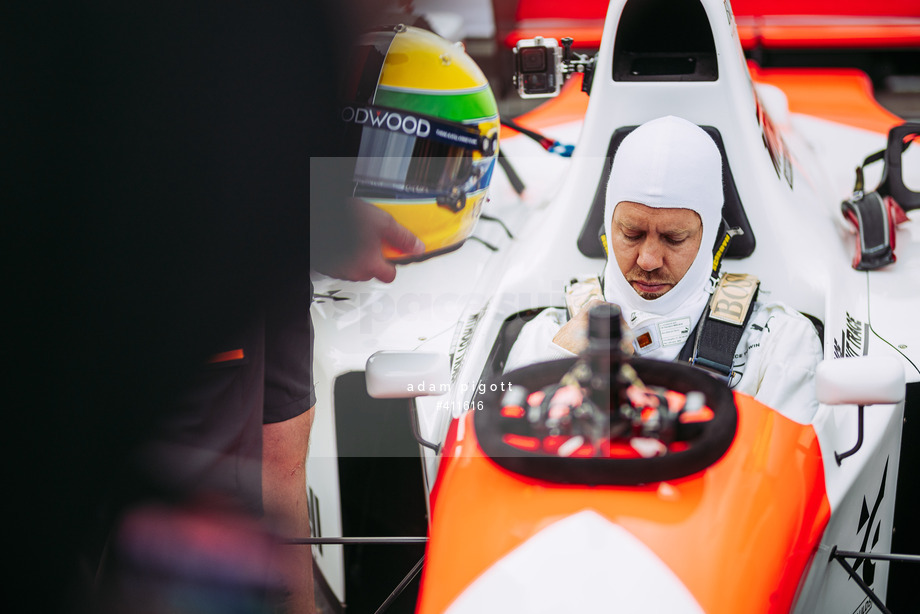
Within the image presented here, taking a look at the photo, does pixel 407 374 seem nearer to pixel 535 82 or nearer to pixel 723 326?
pixel 723 326

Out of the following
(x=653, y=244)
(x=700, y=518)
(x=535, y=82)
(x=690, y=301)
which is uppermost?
(x=535, y=82)

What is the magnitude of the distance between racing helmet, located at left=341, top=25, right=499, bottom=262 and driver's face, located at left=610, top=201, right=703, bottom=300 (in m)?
0.55

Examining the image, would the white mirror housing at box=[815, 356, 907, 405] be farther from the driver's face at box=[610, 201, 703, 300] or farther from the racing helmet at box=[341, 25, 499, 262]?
the racing helmet at box=[341, 25, 499, 262]

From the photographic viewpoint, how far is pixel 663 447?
1069mm

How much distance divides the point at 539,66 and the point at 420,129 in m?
0.39

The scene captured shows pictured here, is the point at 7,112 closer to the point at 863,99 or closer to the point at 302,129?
the point at 302,129

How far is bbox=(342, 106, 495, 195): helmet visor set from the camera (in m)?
1.74

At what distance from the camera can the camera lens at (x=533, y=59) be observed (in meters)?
1.97

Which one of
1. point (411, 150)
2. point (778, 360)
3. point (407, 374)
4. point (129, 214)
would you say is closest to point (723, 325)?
point (778, 360)

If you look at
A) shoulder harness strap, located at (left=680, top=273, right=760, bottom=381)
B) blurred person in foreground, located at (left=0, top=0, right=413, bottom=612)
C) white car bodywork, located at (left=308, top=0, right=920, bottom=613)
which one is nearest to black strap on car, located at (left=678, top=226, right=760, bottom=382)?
shoulder harness strap, located at (left=680, top=273, right=760, bottom=381)

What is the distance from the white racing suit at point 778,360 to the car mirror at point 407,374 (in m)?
0.17

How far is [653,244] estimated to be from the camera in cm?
141

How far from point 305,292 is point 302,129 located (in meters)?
0.18

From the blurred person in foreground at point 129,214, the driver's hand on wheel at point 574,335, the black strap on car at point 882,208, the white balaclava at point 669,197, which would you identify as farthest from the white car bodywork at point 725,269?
the blurred person in foreground at point 129,214
